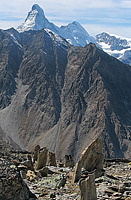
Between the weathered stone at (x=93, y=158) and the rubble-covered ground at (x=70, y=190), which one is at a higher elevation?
the weathered stone at (x=93, y=158)

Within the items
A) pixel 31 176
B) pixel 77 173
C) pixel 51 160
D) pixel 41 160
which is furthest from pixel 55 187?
pixel 51 160

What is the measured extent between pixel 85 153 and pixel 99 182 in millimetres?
4701

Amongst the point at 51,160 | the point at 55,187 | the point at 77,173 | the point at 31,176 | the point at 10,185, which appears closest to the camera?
the point at 10,185

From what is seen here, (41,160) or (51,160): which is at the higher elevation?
(41,160)

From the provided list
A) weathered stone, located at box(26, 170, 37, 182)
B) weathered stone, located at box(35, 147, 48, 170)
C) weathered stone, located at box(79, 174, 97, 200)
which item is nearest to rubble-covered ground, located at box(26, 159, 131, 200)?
weathered stone, located at box(26, 170, 37, 182)

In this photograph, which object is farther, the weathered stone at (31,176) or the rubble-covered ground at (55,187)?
the weathered stone at (31,176)

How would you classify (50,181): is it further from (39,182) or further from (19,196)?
(19,196)

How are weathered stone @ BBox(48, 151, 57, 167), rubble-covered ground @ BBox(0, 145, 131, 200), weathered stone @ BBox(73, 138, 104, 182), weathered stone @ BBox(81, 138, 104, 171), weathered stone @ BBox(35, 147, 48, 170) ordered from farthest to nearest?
weathered stone @ BBox(48, 151, 57, 167)
weathered stone @ BBox(35, 147, 48, 170)
weathered stone @ BBox(81, 138, 104, 171)
weathered stone @ BBox(73, 138, 104, 182)
rubble-covered ground @ BBox(0, 145, 131, 200)

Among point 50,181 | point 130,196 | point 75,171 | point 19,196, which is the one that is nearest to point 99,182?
point 75,171

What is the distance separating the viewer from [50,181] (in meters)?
25.9

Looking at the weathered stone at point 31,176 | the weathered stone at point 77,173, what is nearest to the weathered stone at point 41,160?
the weathered stone at point 31,176

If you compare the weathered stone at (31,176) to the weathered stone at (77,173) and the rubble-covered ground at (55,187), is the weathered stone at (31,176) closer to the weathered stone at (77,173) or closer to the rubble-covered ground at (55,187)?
the rubble-covered ground at (55,187)

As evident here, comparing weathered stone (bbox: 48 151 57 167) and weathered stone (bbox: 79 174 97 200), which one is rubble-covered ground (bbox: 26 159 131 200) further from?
weathered stone (bbox: 48 151 57 167)

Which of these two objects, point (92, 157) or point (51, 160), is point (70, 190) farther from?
point (51, 160)
